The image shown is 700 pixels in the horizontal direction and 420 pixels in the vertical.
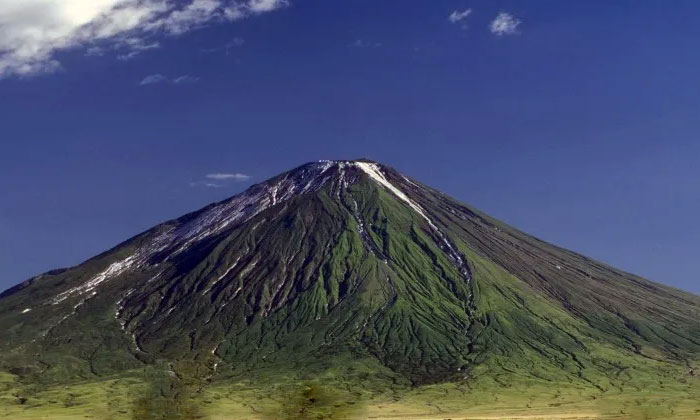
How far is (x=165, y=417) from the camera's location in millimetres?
197500

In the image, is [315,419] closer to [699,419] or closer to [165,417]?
[165,417]

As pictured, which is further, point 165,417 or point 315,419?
A: point 165,417

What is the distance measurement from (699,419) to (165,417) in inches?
4572

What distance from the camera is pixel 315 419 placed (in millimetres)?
155625

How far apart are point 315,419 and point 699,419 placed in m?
93.9

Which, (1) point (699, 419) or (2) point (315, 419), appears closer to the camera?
(2) point (315, 419)

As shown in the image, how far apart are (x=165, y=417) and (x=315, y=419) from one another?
54.7 metres

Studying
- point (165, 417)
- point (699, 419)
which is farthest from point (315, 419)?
point (699, 419)

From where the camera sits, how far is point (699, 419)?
200 m
